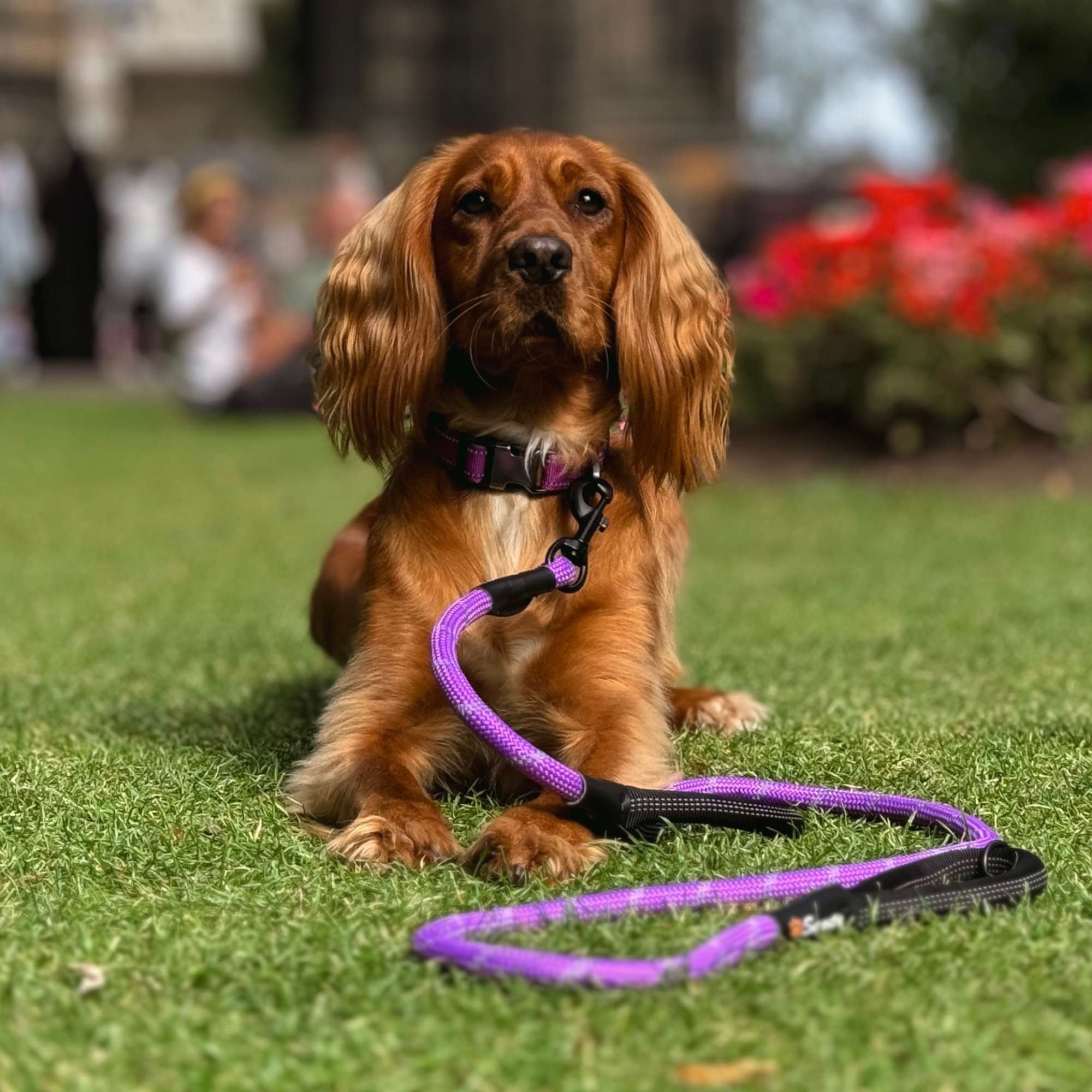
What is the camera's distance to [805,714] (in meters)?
4.14

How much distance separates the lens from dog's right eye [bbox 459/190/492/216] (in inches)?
138

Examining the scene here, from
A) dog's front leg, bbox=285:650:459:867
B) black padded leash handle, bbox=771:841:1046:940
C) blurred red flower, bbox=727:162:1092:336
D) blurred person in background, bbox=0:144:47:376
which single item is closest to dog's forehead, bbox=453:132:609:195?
dog's front leg, bbox=285:650:459:867

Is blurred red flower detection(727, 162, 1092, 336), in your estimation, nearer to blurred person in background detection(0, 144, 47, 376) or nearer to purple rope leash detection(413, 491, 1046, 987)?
purple rope leash detection(413, 491, 1046, 987)

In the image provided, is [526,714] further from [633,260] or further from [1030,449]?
[1030,449]

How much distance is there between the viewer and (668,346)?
355 centimetres

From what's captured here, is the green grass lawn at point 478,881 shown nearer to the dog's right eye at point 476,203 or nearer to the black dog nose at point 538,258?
the black dog nose at point 538,258

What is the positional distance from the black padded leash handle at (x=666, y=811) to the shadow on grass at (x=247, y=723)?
0.84 meters

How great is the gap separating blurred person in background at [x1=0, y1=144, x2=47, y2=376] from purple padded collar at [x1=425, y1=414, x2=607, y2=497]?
880 inches

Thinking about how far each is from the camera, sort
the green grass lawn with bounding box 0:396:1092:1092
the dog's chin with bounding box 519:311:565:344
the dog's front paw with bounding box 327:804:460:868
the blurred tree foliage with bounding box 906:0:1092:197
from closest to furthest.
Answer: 1. the green grass lawn with bounding box 0:396:1092:1092
2. the dog's front paw with bounding box 327:804:460:868
3. the dog's chin with bounding box 519:311:565:344
4. the blurred tree foliage with bounding box 906:0:1092:197

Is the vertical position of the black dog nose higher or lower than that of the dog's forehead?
lower

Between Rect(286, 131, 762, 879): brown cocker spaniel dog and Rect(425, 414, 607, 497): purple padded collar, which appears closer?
Rect(286, 131, 762, 879): brown cocker spaniel dog

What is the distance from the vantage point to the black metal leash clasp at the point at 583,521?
334cm

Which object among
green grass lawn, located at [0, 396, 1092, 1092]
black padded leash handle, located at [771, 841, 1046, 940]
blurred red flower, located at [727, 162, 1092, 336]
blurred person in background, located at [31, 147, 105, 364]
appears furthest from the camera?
blurred person in background, located at [31, 147, 105, 364]

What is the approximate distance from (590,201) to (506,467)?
59 centimetres
